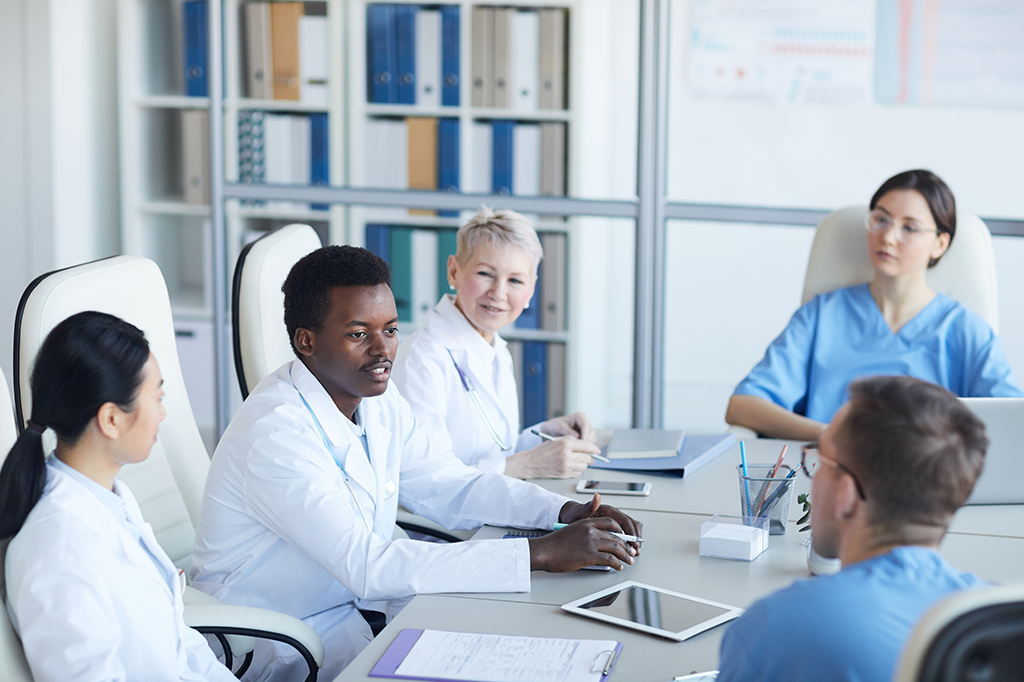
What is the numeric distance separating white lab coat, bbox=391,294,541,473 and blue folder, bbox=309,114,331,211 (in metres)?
2.04

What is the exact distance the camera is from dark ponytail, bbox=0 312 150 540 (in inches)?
45.1

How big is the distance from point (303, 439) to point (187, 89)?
2993 mm

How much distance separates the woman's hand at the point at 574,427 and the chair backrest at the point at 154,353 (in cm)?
71

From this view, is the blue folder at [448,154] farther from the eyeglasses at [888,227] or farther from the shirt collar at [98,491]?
the shirt collar at [98,491]

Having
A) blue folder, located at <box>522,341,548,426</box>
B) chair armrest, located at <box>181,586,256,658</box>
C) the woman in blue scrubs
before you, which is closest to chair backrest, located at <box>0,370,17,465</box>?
chair armrest, located at <box>181,586,256,658</box>

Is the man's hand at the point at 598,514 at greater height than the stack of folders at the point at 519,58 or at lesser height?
lesser

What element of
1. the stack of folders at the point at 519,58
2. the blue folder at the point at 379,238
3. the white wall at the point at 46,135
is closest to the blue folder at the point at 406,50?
the stack of folders at the point at 519,58

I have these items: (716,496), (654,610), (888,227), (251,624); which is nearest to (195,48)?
(888,227)

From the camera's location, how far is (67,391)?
118 cm

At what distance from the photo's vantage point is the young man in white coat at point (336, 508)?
4.61ft

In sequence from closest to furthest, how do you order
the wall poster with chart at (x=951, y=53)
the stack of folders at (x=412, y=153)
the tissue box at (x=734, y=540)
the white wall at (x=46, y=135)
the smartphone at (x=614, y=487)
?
the tissue box at (x=734, y=540) < the smartphone at (x=614, y=487) < the white wall at (x=46, y=135) < the wall poster with chart at (x=951, y=53) < the stack of folders at (x=412, y=153)

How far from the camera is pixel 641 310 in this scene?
2.98 m

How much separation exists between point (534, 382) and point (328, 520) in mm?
2701

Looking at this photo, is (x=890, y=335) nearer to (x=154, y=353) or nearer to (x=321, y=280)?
(x=321, y=280)
